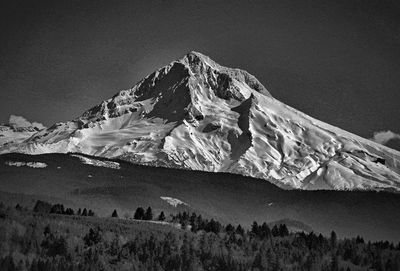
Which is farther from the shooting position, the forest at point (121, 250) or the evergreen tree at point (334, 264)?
the evergreen tree at point (334, 264)

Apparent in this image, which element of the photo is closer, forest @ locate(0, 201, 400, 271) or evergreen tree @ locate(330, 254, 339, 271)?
forest @ locate(0, 201, 400, 271)

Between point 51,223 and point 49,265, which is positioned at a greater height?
point 51,223

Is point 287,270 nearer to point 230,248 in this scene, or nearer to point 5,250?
point 230,248

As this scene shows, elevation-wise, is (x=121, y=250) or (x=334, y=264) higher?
(x=334, y=264)

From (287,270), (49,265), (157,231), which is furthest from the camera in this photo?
(157,231)

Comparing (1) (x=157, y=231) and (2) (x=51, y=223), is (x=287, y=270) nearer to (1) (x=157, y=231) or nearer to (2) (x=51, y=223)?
(1) (x=157, y=231)

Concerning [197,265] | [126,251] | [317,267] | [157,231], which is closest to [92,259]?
[126,251]

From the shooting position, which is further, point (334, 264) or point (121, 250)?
point (334, 264)

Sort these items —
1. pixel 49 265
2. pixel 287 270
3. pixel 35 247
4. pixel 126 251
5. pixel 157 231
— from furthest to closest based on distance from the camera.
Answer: pixel 157 231, pixel 287 270, pixel 126 251, pixel 35 247, pixel 49 265

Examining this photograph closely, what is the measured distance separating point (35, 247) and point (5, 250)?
8290 mm

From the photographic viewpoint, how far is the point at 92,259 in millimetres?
153000

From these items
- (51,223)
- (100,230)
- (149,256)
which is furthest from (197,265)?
(51,223)

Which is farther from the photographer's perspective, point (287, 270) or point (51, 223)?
point (287, 270)

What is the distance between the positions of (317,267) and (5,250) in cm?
8336
